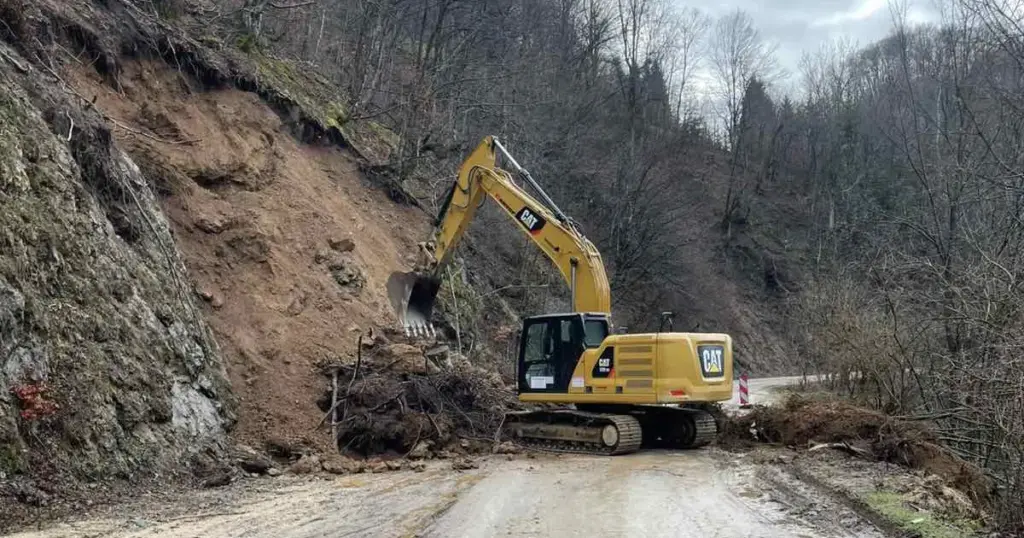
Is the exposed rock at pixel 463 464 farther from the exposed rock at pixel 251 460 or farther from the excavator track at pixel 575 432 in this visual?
the exposed rock at pixel 251 460

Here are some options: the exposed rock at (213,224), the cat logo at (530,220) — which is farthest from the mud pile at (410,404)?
the exposed rock at (213,224)

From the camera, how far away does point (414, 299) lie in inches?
624

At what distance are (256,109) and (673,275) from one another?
22.1 meters

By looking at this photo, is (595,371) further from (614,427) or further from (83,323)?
(83,323)

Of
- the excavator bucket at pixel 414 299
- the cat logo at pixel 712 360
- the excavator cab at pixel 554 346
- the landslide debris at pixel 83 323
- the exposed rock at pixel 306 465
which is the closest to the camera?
the landslide debris at pixel 83 323

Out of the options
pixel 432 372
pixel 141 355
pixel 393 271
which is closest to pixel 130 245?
Result: pixel 141 355

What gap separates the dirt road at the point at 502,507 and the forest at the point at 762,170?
2057 mm

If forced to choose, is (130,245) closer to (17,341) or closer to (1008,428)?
(17,341)

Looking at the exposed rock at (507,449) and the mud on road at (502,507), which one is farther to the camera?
the exposed rock at (507,449)

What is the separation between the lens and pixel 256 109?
16.5 metres

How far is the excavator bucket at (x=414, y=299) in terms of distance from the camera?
1565cm

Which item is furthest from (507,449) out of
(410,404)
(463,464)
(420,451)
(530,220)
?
(530,220)

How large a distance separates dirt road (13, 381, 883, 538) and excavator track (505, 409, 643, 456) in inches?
53.3

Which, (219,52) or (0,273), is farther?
(219,52)
